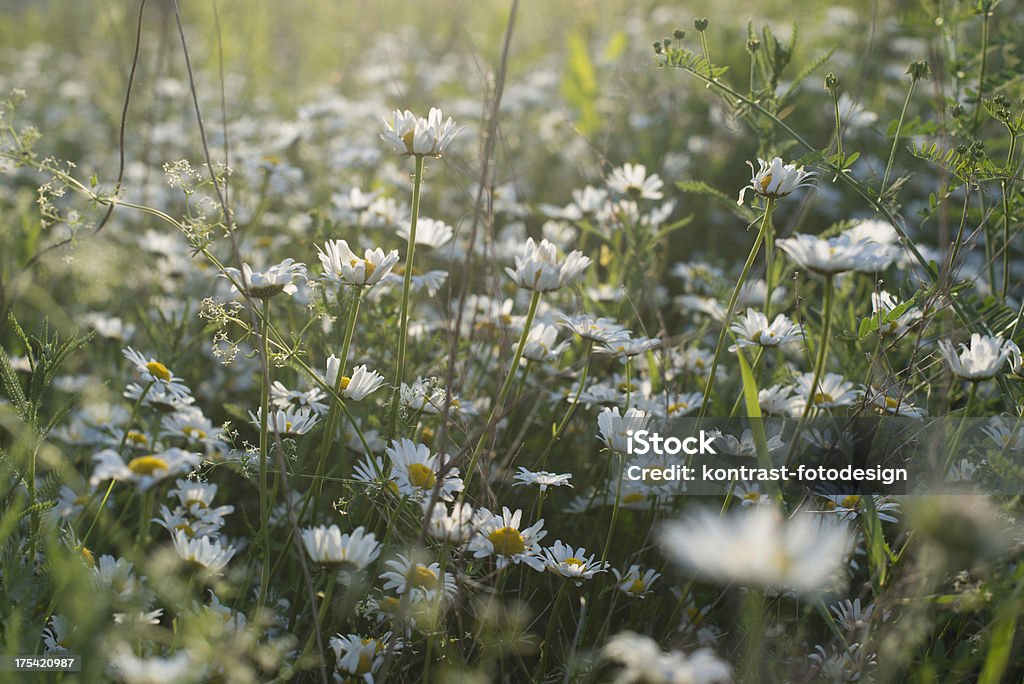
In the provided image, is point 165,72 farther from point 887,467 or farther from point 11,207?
point 887,467

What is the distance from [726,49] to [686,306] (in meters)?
1.79

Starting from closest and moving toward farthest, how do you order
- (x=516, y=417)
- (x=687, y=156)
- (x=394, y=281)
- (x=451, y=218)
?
(x=394, y=281) < (x=516, y=417) < (x=451, y=218) < (x=687, y=156)

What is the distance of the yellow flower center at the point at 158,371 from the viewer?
1407mm

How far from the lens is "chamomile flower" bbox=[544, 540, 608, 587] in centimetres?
122

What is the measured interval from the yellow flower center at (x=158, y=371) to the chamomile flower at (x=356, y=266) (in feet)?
1.20

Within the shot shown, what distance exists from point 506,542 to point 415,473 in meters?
0.16

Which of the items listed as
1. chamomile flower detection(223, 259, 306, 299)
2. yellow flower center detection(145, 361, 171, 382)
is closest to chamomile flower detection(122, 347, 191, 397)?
yellow flower center detection(145, 361, 171, 382)

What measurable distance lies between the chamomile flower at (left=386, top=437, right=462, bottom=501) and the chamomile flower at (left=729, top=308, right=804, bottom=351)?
499 millimetres

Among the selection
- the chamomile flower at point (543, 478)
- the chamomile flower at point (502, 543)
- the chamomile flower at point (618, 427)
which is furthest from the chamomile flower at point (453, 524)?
the chamomile flower at point (618, 427)

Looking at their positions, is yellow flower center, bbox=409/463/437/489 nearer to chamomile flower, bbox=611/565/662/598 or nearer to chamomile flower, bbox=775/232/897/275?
chamomile flower, bbox=611/565/662/598

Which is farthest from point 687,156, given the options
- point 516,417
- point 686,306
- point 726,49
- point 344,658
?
point 344,658

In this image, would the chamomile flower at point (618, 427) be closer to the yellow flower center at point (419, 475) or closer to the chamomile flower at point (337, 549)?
the yellow flower center at point (419, 475)

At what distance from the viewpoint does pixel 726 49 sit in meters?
3.58

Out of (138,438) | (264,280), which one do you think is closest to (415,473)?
(264,280)
